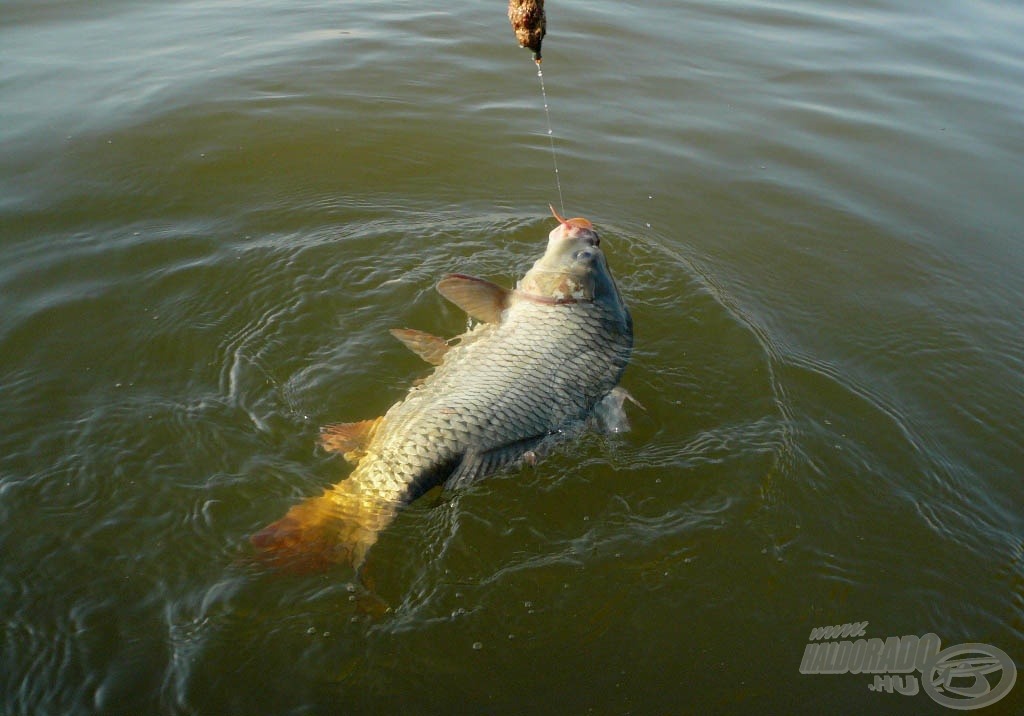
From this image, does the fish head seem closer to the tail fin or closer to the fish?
the fish

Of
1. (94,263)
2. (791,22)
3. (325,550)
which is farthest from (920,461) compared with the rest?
(791,22)

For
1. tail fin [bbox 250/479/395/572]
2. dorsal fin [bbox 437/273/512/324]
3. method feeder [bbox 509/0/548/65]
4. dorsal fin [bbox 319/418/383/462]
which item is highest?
method feeder [bbox 509/0/548/65]

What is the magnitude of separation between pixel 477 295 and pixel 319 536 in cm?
153

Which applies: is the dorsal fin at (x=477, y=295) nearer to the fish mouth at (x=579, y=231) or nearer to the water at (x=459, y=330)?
the water at (x=459, y=330)

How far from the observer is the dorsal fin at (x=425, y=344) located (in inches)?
159

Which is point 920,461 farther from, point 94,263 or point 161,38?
point 161,38

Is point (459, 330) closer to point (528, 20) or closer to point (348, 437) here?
point (348, 437)

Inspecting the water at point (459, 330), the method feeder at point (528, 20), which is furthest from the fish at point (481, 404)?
the method feeder at point (528, 20)

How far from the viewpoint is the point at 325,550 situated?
3.01 metres

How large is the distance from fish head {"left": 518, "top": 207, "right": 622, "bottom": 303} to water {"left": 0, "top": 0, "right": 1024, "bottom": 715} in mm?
465

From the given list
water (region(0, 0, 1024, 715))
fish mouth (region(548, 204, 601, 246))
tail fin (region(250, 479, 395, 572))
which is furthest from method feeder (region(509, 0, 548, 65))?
tail fin (region(250, 479, 395, 572))

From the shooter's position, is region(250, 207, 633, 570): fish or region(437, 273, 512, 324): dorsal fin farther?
region(437, 273, 512, 324): dorsal fin

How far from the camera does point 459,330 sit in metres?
4.51

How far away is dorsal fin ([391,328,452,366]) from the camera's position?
404 centimetres
